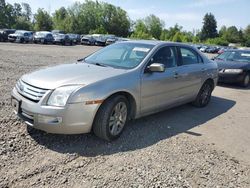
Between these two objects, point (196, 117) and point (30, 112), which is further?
point (196, 117)

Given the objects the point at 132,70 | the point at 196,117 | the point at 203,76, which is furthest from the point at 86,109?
the point at 203,76

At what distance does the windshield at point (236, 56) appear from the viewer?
11.6 meters

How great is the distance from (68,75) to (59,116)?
72 centimetres

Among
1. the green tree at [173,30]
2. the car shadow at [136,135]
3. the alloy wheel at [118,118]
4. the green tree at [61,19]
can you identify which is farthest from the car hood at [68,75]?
the green tree at [173,30]

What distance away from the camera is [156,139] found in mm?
4766

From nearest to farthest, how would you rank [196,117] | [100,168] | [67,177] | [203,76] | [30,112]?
1. [67,177]
2. [100,168]
3. [30,112]
4. [196,117]
5. [203,76]

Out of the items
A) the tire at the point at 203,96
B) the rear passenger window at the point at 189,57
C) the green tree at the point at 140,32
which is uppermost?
the green tree at the point at 140,32

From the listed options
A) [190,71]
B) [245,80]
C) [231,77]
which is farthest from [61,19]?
[190,71]

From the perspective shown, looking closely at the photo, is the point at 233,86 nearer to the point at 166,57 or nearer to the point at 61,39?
the point at 166,57

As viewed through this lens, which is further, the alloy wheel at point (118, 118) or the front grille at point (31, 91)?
the alloy wheel at point (118, 118)

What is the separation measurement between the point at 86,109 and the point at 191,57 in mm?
3393

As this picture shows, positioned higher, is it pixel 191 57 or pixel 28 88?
pixel 191 57

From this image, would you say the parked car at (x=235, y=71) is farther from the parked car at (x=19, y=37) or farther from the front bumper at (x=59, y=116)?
the parked car at (x=19, y=37)

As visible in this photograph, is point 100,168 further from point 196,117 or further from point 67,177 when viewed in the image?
point 196,117
